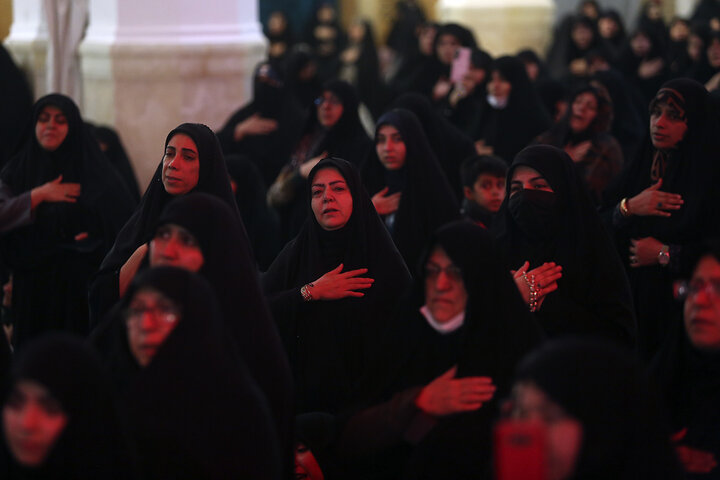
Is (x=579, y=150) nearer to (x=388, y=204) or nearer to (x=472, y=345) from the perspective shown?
(x=388, y=204)

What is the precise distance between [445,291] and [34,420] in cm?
106

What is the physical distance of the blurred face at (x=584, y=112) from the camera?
6031mm

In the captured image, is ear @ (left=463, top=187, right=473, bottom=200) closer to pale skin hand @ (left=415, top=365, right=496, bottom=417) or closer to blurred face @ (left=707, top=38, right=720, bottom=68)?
pale skin hand @ (left=415, top=365, right=496, bottom=417)

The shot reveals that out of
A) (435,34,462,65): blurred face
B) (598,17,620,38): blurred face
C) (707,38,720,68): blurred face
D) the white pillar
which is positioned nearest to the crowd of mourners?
the white pillar

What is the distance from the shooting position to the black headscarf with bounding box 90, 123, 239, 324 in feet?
13.3

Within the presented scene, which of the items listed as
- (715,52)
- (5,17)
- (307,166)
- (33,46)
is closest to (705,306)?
(307,166)

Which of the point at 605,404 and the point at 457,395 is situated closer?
the point at 605,404

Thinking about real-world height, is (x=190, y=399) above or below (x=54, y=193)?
below

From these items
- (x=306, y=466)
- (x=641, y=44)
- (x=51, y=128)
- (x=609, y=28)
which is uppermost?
(x=609, y=28)

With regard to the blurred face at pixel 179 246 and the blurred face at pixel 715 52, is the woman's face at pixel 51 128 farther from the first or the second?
the blurred face at pixel 715 52

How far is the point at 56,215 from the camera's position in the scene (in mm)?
4922

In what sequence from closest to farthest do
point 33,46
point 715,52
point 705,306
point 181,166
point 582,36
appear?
point 705,306 < point 181,166 < point 33,46 < point 715,52 < point 582,36

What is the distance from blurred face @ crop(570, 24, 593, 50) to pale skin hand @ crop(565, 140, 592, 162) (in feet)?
17.8

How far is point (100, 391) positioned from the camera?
2.22m
